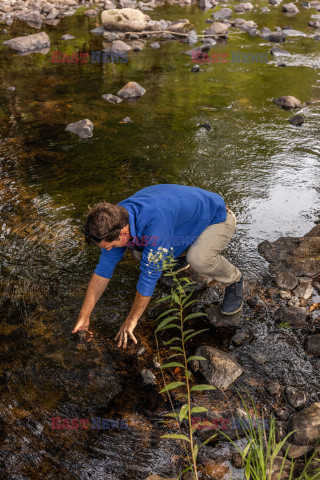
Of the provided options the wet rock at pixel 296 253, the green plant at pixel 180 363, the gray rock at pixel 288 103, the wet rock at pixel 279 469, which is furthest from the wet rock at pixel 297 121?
the wet rock at pixel 279 469

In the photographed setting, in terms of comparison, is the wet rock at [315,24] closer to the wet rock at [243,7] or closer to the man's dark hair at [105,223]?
the wet rock at [243,7]

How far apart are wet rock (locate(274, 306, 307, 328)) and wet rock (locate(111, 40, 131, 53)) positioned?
34.0ft

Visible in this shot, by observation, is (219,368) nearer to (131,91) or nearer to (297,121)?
(297,121)

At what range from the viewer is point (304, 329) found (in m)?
3.63

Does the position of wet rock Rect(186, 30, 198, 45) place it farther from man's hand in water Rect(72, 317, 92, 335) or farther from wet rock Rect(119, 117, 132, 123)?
man's hand in water Rect(72, 317, 92, 335)

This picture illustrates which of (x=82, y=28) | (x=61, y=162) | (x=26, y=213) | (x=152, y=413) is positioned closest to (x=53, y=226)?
(x=26, y=213)

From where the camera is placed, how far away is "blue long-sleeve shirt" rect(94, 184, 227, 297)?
2.85 m

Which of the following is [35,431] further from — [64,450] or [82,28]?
[82,28]

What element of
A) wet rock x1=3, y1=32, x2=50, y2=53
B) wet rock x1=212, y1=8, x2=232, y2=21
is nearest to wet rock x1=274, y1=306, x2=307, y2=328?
wet rock x1=3, y1=32, x2=50, y2=53

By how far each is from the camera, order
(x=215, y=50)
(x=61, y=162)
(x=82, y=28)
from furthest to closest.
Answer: (x=82, y=28)
(x=215, y=50)
(x=61, y=162)

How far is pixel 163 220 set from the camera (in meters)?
2.86

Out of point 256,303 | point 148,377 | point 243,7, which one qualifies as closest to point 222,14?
point 243,7

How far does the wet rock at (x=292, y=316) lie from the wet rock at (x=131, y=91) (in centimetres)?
628

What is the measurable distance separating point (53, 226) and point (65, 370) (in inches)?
80.0
